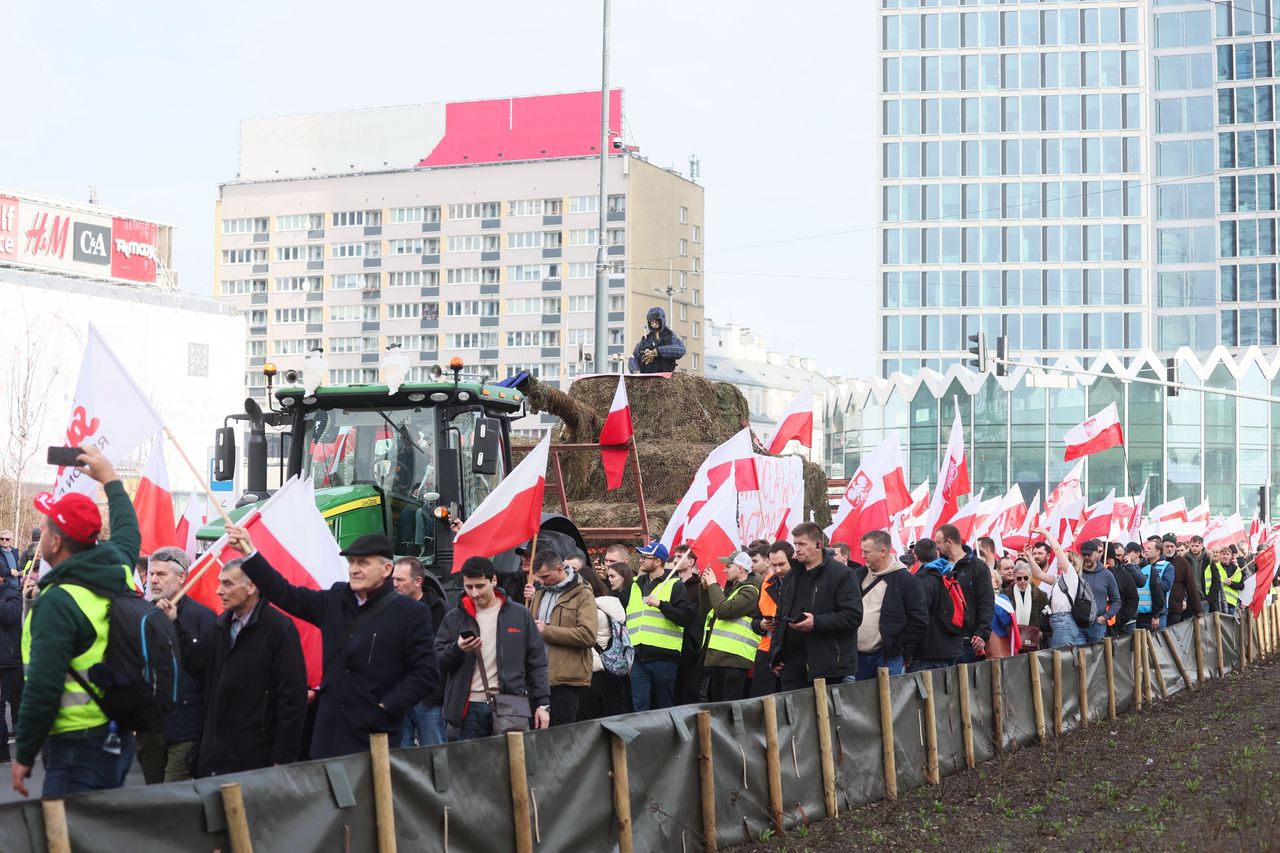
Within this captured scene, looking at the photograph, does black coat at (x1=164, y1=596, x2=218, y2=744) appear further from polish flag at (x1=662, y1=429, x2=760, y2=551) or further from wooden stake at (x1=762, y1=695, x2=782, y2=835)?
polish flag at (x1=662, y1=429, x2=760, y2=551)

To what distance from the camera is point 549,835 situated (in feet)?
28.5

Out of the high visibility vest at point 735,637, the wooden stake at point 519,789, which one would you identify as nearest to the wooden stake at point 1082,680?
the high visibility vest at point 735,637

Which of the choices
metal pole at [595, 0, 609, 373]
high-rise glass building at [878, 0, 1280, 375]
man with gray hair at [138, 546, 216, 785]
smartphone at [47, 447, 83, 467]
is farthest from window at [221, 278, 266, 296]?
smartphone at [47, 447, 83, 467]

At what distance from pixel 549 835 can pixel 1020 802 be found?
4.52 metres

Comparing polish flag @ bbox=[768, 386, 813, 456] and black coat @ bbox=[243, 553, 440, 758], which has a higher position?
polish flag @ bbox=[768, 386, 813, 456]

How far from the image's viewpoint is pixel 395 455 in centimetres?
1418

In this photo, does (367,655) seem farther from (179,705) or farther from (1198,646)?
(1198,646)

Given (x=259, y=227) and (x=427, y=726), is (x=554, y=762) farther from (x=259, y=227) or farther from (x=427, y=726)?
(x=259, y=227)

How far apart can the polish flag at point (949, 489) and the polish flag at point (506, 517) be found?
8376 millimetres

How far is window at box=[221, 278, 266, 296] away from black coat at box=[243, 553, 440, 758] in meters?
123

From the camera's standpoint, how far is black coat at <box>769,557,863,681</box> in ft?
38.4

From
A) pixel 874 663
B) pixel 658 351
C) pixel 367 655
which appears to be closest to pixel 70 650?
pixel 367 655

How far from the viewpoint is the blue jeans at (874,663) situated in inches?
516

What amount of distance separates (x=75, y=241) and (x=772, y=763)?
290 ft
